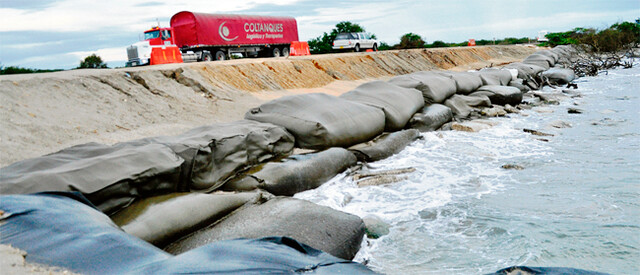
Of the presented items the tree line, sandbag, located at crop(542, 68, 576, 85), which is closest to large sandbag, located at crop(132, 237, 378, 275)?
sandbag, located at crop(542, 68, 576, 85)

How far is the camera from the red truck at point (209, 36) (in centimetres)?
1360

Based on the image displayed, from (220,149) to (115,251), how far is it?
203 centimetres

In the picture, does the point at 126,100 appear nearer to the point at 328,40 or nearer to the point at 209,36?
the point at 209,36

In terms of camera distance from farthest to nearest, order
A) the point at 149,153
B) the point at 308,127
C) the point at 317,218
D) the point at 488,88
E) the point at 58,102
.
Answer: the point at 488,88 < the point at 58,102 < the point at 308,127 < the point at 149,153 < the point at 317,218

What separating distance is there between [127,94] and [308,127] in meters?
2.81

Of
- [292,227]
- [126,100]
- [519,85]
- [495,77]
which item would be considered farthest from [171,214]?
[519,85]

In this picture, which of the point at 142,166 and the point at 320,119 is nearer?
the point at 142,166

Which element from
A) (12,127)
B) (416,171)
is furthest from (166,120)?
(416,171)

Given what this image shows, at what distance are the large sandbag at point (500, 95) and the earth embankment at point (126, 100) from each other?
315 centimetres

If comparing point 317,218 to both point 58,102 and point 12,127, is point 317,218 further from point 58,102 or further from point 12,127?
point 58,102

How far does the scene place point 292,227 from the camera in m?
2.62

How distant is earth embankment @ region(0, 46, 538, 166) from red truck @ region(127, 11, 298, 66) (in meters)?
4.34

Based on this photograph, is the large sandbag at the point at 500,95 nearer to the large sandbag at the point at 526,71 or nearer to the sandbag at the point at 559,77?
the large sandbag at the point at 526,71

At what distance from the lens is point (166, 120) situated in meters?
5.73
